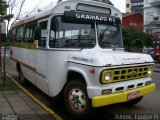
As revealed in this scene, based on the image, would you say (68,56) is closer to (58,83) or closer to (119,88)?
(58,83)

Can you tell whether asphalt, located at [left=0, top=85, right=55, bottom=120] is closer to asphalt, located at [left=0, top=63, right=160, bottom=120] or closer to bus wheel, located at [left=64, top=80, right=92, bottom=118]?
asphalt, located at [left=0, top=63, right=160, bottom=120]

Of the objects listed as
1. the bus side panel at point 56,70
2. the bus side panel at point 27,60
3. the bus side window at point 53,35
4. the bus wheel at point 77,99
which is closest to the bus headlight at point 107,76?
the bus wheel at point 77,99

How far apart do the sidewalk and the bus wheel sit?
0.63 m

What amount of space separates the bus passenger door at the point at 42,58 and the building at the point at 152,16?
3268cm

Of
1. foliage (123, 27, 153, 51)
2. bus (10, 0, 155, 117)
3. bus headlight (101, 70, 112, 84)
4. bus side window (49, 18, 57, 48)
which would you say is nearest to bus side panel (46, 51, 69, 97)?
bus (10, 0, 155, 117)

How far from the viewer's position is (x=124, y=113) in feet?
23.4

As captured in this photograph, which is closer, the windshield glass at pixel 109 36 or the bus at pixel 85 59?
the bus at pixel 85 59

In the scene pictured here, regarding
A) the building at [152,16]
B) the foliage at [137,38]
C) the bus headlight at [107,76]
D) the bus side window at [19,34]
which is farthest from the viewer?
the building at [152,16]

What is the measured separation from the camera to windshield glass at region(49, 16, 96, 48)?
7008mm

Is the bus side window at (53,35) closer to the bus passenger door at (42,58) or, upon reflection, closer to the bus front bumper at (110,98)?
the bus passenger door at (42,58)

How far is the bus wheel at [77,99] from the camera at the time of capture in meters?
6.02

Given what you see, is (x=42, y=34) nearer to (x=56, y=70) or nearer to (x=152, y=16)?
(x=56, y=70)

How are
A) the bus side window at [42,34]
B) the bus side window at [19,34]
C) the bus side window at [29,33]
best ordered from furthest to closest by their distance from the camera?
the bus side window at [19,34], the bus side window at [29,33], the bus side window at [42,34]

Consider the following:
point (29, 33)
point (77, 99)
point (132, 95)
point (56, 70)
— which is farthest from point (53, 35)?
point (29, 33)
